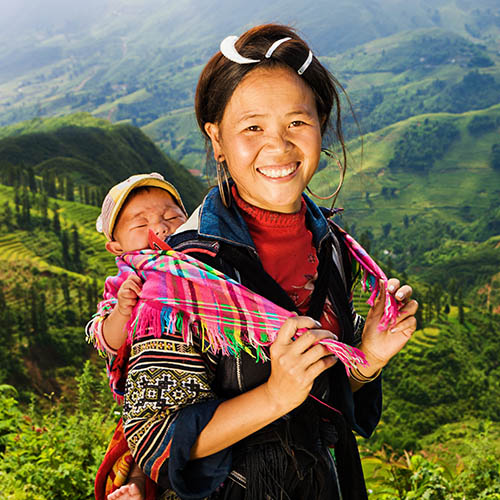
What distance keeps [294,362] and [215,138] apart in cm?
69

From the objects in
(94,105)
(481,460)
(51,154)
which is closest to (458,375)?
(51,154)

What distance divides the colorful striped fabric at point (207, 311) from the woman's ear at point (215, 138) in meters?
0.40

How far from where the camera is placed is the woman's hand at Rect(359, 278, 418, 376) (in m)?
1.43

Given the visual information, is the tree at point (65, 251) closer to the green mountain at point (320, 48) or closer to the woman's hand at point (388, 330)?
the woman's hand at point (388, 330)

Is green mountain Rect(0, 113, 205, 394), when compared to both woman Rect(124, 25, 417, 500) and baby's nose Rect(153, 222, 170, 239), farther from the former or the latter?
woman Rect(124, 25, 417, 500)

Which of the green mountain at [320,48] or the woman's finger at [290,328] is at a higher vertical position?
the green mountain at [320,48]

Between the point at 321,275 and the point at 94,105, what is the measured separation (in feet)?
475

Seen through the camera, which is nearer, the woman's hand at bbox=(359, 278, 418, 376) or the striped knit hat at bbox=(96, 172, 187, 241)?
the woman's hand at bbox=(359, 278, 418, 376)

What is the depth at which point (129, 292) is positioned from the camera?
1386mm

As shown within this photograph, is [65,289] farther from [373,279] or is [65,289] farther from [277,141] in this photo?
[277,141]

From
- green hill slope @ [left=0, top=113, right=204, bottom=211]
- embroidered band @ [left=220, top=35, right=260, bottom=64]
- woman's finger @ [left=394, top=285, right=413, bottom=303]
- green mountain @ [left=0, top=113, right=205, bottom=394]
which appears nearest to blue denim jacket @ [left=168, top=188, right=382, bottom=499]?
woman's finger @ [left=394, top=285, right=413, bottom=303]

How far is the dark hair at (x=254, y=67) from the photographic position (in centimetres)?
132

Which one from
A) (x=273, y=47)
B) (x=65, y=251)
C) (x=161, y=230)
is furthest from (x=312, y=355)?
(x=65, y=251)

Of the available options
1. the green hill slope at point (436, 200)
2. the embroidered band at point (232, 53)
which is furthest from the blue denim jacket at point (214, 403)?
the green hill slope at point (436, 200)
